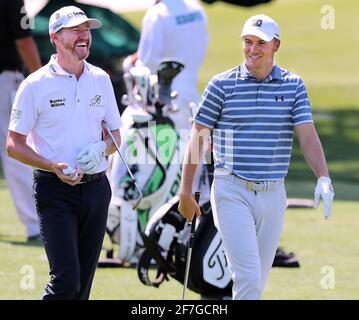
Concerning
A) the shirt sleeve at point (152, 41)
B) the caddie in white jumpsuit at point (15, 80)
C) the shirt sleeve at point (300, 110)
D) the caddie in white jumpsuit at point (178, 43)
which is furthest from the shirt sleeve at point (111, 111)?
the caddie in white jumpsuit at point (15, 80)

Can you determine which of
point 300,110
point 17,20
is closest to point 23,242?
point 17,20

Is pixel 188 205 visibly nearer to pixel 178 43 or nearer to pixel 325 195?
pixel 325 195

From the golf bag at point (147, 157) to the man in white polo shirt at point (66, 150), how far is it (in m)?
3.13

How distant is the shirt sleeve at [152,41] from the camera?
38.3ft

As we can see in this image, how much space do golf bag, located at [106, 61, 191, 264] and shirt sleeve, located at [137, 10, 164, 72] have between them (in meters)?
0.52

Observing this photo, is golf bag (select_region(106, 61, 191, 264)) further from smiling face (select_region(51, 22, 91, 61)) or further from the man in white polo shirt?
smiling face (select_region(51, 22, 91, 61))

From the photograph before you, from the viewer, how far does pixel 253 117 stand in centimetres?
774

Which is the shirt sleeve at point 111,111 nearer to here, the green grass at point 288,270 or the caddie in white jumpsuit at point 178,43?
the green grass at point 288,270

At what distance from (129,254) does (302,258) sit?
1603 mm

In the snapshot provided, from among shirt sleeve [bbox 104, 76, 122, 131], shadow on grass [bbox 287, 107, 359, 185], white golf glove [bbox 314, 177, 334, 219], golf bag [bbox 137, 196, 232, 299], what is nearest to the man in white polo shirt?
shirt sleeve [bbox 104, 76, 122, 131]

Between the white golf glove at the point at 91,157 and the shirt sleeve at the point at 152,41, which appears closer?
the white golf glove at the point at 91,157

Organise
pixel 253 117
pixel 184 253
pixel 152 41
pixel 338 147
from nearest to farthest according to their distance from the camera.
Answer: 1. pixel 253 117
2. pixel 184 253
3. pixel 152 41
4. pixel 338 147

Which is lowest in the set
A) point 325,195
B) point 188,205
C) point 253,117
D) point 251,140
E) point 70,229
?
point 70,229

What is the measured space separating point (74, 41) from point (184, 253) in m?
2.45
